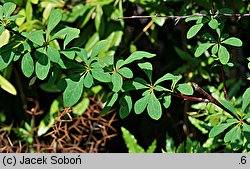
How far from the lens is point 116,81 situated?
1.54 meters

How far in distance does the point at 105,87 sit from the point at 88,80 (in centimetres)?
110

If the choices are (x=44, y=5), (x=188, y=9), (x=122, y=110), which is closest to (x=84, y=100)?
(x=44, y=5)

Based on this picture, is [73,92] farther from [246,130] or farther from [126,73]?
[246,130]

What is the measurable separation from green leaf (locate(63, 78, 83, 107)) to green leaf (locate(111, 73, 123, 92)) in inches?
4.0

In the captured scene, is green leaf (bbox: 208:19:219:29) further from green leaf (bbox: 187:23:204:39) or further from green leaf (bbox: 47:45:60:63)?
green leaf (bbox: 47:45:60:63)

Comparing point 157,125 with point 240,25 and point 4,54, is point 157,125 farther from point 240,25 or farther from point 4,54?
point 4,54

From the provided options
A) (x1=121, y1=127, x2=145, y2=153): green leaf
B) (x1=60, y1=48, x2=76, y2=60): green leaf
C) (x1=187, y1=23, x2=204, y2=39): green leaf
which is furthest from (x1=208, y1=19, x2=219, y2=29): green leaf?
(x1=121, y1=127, x2=145, y2=153): green leaf

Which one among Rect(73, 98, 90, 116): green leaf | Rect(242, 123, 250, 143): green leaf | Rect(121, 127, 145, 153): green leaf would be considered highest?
Rect(242, 123, 250, 143): green leaf

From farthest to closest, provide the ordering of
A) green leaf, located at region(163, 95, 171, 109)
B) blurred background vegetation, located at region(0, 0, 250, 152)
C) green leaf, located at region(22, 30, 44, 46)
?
blurred background vegetation, located at region(0, 0, 250, 152) → green leaf, located at region(163, 95, 171, 109) → green leaf, located at region(22, 30, 44, 46)

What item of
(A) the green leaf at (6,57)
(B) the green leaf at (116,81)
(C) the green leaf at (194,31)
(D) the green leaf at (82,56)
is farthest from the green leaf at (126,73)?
(A) the green leaf at (6,57)

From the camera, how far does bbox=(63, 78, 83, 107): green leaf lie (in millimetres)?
1523

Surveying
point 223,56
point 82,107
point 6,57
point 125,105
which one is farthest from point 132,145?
point 6,57

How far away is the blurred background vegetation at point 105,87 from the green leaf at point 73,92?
421 millimetres

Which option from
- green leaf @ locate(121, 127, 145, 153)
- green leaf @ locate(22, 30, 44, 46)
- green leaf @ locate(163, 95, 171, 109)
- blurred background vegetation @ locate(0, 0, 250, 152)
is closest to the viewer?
green leaf @ locate(22, 30, 44, 46)
